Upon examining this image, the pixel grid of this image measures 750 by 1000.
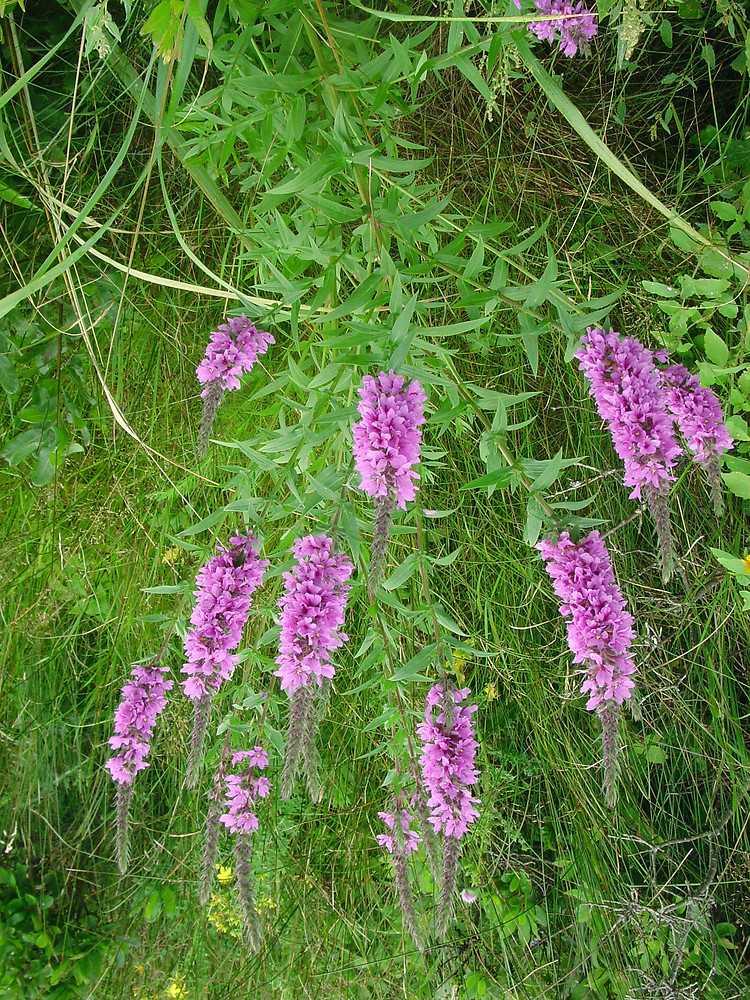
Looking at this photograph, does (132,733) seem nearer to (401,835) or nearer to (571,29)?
(401,835)

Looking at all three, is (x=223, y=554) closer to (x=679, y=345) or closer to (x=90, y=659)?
(x=679, y=345)

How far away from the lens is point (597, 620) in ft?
3.89

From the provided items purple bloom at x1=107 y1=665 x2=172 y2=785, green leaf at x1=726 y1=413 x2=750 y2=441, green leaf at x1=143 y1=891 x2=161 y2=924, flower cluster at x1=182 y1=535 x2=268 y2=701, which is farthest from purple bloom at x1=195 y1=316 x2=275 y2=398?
green leaf at x1=143 y1=891 x2=161 y2=924

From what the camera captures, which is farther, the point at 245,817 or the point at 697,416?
the point at 245,817

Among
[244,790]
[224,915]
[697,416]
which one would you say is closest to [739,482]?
[697,416]

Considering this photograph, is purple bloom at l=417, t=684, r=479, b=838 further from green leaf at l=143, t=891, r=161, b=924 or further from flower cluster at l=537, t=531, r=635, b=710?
green leaf at l=143, t=891, r=161, b=924

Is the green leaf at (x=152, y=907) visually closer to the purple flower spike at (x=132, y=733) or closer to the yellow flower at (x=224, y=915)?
the yellow flower at (x=224, y=915)

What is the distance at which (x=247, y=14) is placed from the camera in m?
1.35

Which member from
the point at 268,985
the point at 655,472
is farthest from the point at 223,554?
the point at 268,985

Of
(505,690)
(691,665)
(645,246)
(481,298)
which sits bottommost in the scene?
(505,690)

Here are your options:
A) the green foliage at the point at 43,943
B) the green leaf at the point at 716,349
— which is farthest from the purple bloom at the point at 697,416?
the green foliage at the point at 43,943

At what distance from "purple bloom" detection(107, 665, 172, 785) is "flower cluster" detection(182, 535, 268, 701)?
9.4 inches

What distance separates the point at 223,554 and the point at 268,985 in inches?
85.8

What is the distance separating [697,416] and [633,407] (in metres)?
0.25
